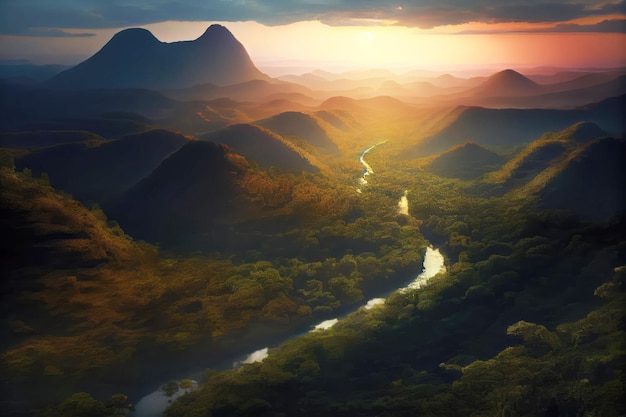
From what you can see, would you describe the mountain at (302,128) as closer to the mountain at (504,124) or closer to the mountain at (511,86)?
the mountain at (504,124)

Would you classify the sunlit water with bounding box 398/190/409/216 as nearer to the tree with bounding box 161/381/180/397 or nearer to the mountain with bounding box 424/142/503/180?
the mountain with bounding box 424/142/503/180

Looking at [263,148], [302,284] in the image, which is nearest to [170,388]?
[302,284]

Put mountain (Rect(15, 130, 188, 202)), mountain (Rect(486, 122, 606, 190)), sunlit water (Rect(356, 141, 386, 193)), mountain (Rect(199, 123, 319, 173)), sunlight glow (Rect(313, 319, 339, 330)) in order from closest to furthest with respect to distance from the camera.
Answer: sunlight glow (Rect(313, 319, 339, 330)) → mountain (Rect(15, 130, 188, 202)) → mountain (Rect(486, 122, 606, 190)) → mountain (Rect(199, 123, 319, 173)) → sunlit water (Rect(356, 141, 386, 193))

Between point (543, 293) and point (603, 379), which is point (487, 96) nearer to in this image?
point (543, 293)

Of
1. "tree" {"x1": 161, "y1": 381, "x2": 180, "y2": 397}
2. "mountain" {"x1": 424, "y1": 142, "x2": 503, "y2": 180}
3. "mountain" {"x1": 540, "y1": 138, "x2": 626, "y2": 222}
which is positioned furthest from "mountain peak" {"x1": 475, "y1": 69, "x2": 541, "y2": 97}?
"tree" {"x1": 161, "y1": 381, "x2": 180, "y2": 397}

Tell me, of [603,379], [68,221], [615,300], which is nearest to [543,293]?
[615,300]
